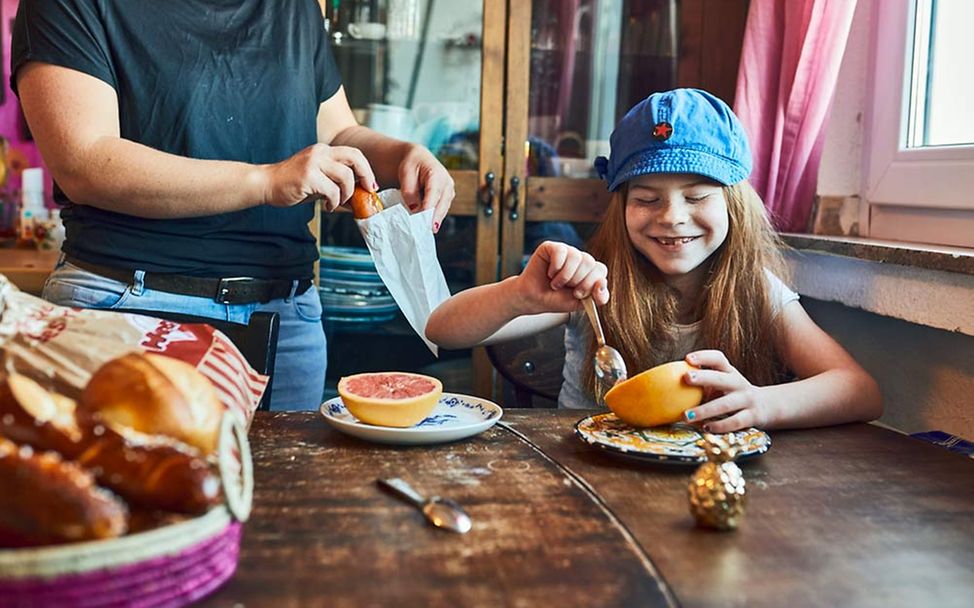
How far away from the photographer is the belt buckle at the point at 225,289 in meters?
1.54

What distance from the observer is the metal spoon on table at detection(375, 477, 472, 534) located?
0.79 metres

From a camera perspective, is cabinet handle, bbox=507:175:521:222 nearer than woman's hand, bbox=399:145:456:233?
No

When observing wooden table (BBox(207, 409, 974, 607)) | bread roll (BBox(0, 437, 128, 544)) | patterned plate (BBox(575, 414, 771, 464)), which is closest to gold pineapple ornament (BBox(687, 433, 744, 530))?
wooden table (BBox(207, 409, 974, 607))

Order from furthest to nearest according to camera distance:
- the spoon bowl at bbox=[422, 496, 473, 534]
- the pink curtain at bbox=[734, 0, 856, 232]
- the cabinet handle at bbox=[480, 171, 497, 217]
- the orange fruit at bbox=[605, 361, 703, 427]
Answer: the cabinet handle at bbox=[480, 171, 497, 217] < the pink curtain at bbox=[734, 0, 856, 232] < the orange fruit at bbox=[605, 361, 703, 427] < the spoon bowl at bbox=[422, 496, 473, 534]

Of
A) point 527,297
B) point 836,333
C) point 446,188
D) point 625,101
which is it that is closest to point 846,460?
point 527,297

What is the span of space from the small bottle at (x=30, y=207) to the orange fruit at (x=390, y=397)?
1840 mm

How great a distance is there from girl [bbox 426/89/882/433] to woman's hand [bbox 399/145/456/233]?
0.15 m

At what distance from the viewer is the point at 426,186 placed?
1481 mm

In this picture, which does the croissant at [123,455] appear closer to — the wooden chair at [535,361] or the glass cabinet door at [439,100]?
the wooden chair at [535,361]

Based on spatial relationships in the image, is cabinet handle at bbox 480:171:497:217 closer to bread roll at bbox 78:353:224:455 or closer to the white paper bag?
the white paper bag

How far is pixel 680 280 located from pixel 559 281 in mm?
490

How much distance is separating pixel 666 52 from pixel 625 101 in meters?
0.18

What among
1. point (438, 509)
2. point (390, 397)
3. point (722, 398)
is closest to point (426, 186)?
point (390, 397)

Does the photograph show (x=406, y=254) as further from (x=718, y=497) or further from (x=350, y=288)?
(x=350, y=288)
